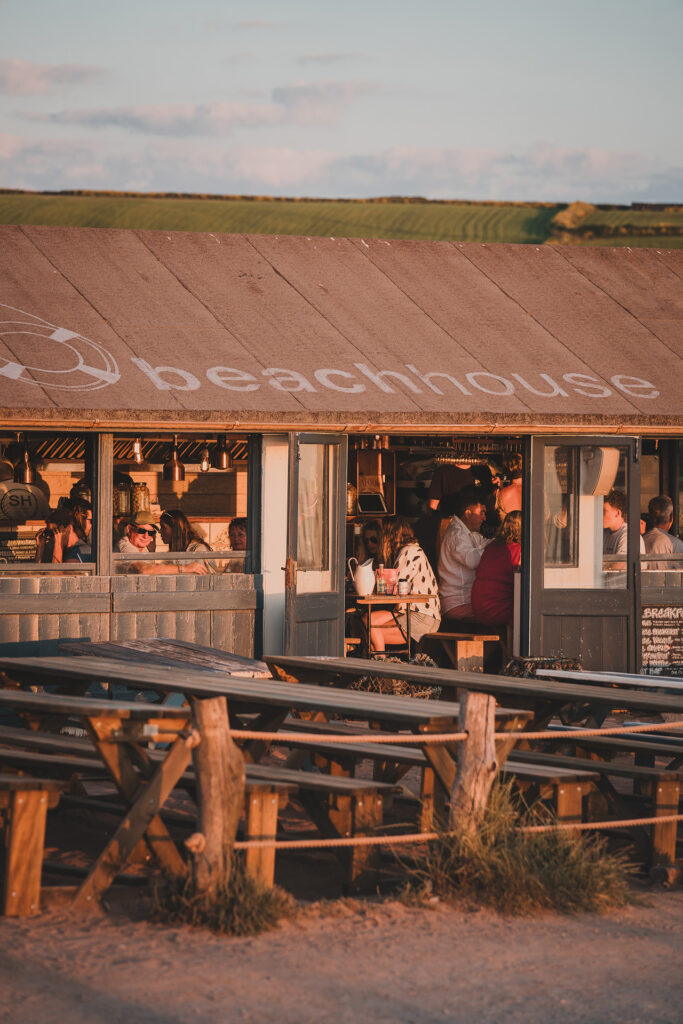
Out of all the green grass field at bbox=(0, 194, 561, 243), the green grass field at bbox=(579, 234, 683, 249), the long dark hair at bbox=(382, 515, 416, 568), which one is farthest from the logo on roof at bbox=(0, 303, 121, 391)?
the green grass field at bbox=(579, 234, 683, 249)

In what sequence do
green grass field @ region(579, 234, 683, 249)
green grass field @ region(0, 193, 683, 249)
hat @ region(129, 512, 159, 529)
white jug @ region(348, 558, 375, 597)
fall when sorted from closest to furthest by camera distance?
1. white jug @ region(348, 558, 375, 597)
2. hat @ region(129, 512, 159, 529)
3. green grass field @ region(579, 234, 683, 249)
4. green grass field @ region(0, 193, 683, 249)

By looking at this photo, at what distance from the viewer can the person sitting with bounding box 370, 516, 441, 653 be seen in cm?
1028

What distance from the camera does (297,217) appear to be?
140 ft

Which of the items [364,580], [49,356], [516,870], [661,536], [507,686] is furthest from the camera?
[661,536]

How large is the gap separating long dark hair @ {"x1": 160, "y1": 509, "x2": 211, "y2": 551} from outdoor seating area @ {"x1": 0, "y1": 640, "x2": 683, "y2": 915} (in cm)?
239

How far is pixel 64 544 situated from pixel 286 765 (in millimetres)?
3376

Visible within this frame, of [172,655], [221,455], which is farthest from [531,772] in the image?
[221,455]

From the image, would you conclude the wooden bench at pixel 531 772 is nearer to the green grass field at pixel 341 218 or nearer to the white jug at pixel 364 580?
the white jug at pixel 364 580

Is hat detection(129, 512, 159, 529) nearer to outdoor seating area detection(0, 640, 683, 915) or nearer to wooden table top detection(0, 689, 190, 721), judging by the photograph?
outdoor seating area detection(0, 640, 683, 915)

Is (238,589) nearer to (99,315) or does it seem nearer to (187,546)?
(187,546)

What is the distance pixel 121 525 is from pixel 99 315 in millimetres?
1523

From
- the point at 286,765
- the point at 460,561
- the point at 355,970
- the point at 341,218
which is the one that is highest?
the point at 341,218

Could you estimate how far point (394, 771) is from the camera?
262 inches

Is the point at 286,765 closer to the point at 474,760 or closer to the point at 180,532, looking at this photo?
the point at 474,760
